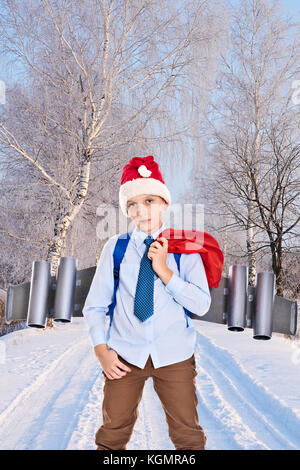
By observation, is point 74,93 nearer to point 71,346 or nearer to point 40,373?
point 71,346

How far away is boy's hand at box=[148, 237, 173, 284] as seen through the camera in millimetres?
1878

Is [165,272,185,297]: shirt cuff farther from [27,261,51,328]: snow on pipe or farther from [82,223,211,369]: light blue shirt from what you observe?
[27,261,51,328]: snow on pipe

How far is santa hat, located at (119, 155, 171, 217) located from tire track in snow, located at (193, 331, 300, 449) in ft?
6.38

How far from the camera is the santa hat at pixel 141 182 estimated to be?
2.12 meters

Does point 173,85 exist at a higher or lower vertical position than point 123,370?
higher

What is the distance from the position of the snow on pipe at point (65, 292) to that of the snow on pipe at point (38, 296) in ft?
0.22

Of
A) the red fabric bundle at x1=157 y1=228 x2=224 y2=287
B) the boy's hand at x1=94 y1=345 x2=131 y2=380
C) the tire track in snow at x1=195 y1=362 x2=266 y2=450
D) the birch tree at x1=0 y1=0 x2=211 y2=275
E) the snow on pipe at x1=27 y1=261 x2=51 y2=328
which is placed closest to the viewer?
the boy's hand at x1=94 y1=345 x2=131 y2=380

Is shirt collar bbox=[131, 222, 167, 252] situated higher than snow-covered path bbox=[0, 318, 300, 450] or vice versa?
shirt collar bbox=[131, 222, 167, 252]

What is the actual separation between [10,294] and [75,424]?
1.30 m

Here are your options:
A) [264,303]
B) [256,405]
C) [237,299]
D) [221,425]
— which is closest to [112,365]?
[237,299]

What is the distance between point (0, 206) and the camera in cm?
1071

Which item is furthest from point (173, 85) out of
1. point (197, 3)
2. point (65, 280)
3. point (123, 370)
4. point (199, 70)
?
point (123, 370)

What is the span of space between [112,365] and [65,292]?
2.19 ft

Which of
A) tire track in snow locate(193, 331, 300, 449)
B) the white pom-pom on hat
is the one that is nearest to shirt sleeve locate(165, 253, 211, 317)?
the white pom-pom on hat
